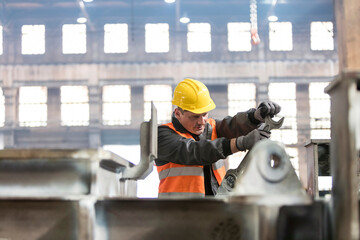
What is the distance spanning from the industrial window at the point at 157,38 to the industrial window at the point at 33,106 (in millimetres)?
4910

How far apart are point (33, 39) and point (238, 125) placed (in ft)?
60.4

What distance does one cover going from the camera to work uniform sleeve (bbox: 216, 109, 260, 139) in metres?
3.65

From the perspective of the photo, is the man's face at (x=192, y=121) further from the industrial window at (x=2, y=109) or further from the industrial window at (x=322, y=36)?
the industrial window at (x=2, y=109)

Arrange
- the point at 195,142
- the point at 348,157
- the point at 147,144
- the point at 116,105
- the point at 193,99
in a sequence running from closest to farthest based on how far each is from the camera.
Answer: the point at 348,157
the point at 147,144
the point at 195,142
the point at 193,99
the point at 116,105

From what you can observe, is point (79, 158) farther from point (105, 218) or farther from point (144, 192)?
point (144, 192)

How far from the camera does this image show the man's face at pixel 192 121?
3.62m

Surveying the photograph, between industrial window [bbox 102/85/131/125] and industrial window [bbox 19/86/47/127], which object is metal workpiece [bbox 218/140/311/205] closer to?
industrial window [bbox 102/85/131/125]

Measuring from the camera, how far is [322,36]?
66.5 feet

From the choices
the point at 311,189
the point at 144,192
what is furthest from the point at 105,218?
the point at 144,192

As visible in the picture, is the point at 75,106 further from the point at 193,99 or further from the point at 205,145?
the point at 205,145

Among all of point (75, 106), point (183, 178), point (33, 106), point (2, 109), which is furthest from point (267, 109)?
point (2, 109)

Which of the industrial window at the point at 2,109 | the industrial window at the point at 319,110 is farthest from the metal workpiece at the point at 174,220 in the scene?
the industrial window at the point at 2,109

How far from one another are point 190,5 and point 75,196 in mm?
19253

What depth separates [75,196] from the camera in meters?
1.82
